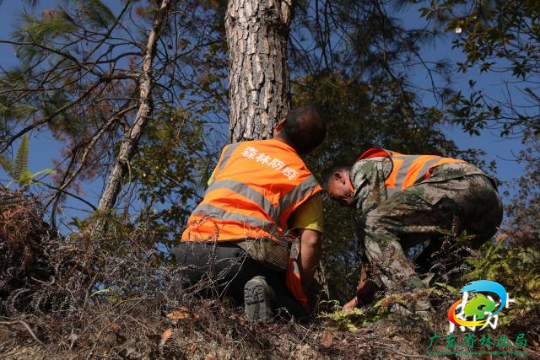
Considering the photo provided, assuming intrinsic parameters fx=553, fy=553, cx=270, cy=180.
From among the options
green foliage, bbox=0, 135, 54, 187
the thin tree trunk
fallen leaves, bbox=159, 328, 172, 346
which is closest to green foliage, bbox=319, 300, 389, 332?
fallen leaves, bbox=159, 328, 172, 346

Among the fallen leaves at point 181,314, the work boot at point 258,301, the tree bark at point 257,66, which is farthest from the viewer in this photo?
the tree bark at point 257,66

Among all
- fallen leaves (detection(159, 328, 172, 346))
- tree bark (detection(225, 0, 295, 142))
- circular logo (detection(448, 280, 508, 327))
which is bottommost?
fallen leaves (detection(159, 328, 172, 346))

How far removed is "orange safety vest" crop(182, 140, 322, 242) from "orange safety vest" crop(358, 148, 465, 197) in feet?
1.99

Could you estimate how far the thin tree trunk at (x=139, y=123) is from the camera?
6.00m

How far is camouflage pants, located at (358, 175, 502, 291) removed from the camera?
3131 mm

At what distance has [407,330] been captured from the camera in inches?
103

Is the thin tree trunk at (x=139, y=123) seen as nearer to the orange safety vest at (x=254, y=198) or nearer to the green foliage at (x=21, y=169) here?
the green foliage at (x=21, y=169)

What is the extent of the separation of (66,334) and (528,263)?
8.78 ft

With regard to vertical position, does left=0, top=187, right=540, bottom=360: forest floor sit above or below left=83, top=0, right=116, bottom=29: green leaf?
below

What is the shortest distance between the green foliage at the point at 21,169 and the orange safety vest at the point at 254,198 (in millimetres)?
1196

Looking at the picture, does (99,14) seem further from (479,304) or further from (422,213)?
(479,304)

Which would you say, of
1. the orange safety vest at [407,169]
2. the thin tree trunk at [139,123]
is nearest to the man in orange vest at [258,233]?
the orange safety vest at [407,169]

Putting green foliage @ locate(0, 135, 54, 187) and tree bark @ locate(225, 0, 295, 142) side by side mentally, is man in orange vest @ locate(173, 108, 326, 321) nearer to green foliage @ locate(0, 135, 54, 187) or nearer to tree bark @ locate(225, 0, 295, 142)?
tree bark @ locate(225, 0, 295, 142)

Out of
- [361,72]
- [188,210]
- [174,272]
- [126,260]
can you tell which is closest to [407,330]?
[174,272]
